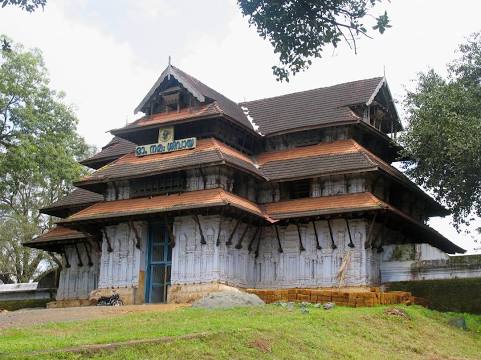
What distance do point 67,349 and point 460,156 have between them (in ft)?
59.3

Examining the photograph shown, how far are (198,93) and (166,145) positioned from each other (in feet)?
8.68

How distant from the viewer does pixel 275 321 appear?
1728 centimetres

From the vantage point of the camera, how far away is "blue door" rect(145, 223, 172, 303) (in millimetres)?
28531

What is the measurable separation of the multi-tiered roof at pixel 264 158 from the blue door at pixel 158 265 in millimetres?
1612

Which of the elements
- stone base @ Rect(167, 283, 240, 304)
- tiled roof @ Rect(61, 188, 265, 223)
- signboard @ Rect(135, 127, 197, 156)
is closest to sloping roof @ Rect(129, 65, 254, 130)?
signboard @ Rect(135, 127, 197, 156)

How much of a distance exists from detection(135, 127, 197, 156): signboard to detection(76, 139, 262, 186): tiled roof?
21 centimetres

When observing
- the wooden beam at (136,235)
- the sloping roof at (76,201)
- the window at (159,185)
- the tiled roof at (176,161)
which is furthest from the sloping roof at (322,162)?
the sloping roof at (76,201)

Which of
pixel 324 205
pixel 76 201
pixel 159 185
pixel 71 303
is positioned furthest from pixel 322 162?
pixel 76 201

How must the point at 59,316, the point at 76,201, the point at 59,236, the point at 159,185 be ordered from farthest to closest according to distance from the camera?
the point at 76,201 → the point at 59,236 → the point at 159,185 → the point at 59,316

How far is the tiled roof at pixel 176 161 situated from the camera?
27516 mm

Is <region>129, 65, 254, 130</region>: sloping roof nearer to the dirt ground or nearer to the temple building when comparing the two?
the temple building

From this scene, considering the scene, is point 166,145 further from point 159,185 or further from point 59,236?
point 59,236

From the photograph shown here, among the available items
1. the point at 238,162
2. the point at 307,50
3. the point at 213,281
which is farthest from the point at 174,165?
the point at 307,50

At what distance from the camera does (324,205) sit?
2742 cm
